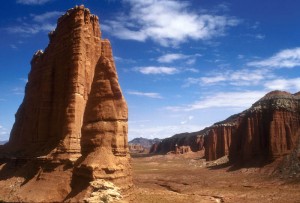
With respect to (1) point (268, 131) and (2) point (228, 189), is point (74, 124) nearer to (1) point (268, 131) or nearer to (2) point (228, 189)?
(2) point (228, 189)

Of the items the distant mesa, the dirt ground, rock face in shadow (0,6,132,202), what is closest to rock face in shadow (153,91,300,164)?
the distant mesa

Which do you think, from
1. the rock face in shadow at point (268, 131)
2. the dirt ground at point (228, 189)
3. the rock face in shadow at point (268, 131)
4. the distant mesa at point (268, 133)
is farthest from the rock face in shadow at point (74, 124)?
the rock face in shadow at point (268, 131)

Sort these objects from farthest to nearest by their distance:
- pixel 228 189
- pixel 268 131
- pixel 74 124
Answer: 1. pixel 268 131
2. pixel 228 189
3. pixel 74 124

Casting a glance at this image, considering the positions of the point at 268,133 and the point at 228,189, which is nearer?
the point at 228,189

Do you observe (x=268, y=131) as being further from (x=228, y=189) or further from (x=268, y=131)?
(x=228, y=189)

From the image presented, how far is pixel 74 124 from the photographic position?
35562mm

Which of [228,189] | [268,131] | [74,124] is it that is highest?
[268,131]

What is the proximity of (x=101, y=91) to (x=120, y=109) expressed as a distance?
2937 millimetres

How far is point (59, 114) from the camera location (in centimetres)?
3897

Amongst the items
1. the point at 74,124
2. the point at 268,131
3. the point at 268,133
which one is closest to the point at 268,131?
the point at 268,131

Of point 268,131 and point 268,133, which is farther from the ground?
point 268,131

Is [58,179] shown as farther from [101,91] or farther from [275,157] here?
[275,157]

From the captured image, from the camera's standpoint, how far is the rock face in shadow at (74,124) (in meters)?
32.5

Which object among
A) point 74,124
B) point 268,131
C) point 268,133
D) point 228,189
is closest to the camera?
point 74,124
